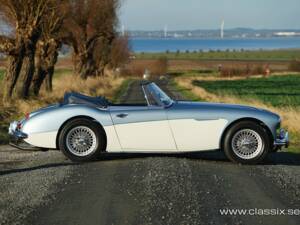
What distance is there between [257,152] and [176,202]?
9.86ft

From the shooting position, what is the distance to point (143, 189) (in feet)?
23.2

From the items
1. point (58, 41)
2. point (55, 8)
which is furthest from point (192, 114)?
point (58, 41)

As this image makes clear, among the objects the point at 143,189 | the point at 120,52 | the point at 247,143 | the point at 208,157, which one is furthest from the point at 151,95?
the point at 120,52

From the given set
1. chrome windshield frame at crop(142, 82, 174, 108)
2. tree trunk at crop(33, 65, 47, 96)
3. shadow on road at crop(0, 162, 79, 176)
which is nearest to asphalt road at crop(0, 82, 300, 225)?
shadow on road at crop(0, 162, 79, 176)

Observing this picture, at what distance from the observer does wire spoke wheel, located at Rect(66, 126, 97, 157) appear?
30.2 feet

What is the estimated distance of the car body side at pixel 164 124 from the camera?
909cm

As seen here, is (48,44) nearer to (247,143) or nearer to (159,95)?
(159,95)

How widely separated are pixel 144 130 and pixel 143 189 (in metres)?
2.12

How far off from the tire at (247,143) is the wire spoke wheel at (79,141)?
2.08 metres

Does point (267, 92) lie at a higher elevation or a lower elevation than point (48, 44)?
lower

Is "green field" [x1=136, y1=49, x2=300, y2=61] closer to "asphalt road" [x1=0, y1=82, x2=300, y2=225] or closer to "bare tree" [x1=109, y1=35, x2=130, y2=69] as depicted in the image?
"bare tree" [x1=109, y1=35, x2=130, y2=69]

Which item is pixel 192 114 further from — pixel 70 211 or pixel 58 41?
pixel 58 41

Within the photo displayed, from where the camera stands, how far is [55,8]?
25.0 meters

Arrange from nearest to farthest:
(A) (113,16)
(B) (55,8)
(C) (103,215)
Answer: (C) (103,215)
(B) (55,8)
(A) (113,16)
